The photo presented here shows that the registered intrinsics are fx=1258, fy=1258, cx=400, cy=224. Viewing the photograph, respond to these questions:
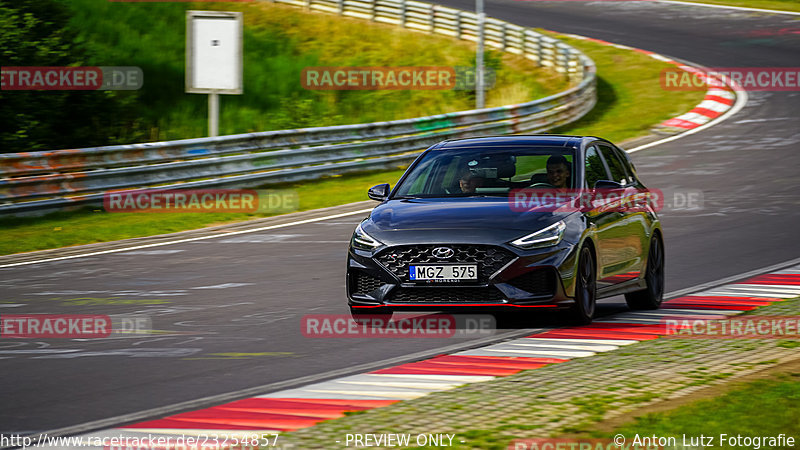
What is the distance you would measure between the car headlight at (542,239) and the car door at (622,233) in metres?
0.97

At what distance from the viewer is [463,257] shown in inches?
383

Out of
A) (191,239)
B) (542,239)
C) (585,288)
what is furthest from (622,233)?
(191,239)

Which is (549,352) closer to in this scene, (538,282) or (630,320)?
(538,282)

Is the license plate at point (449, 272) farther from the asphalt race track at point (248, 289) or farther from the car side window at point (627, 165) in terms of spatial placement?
the car side window at point (627, 165)

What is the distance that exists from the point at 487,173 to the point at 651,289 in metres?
2.02

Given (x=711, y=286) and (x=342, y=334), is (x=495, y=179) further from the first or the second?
(x=711, y=286)

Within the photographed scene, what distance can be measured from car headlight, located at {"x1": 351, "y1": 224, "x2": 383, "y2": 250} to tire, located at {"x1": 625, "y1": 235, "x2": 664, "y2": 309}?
9.58ft

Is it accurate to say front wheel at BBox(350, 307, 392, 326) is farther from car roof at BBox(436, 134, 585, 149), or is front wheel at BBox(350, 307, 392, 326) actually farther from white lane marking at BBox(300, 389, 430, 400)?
white lane marking at BBox(300, 389, 430, 400)

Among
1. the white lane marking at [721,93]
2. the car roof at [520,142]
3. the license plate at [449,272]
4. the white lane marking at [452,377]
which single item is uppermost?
the car roof at [520,142]

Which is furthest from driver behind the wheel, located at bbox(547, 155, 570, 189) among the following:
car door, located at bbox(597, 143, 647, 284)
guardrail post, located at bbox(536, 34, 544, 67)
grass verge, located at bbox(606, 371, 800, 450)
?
guardrail post, located at bbox(536, 34, 544, 67)

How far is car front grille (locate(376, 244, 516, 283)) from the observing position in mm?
9703

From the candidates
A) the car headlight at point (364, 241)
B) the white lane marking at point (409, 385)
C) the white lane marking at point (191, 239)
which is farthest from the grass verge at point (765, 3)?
the white lane marking at point (409, 385)

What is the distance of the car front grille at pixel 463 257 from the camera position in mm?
9703

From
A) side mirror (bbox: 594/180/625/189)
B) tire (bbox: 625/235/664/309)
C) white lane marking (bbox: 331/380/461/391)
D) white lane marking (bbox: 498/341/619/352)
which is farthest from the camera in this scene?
tire (bbox: 625/235/664/309)
